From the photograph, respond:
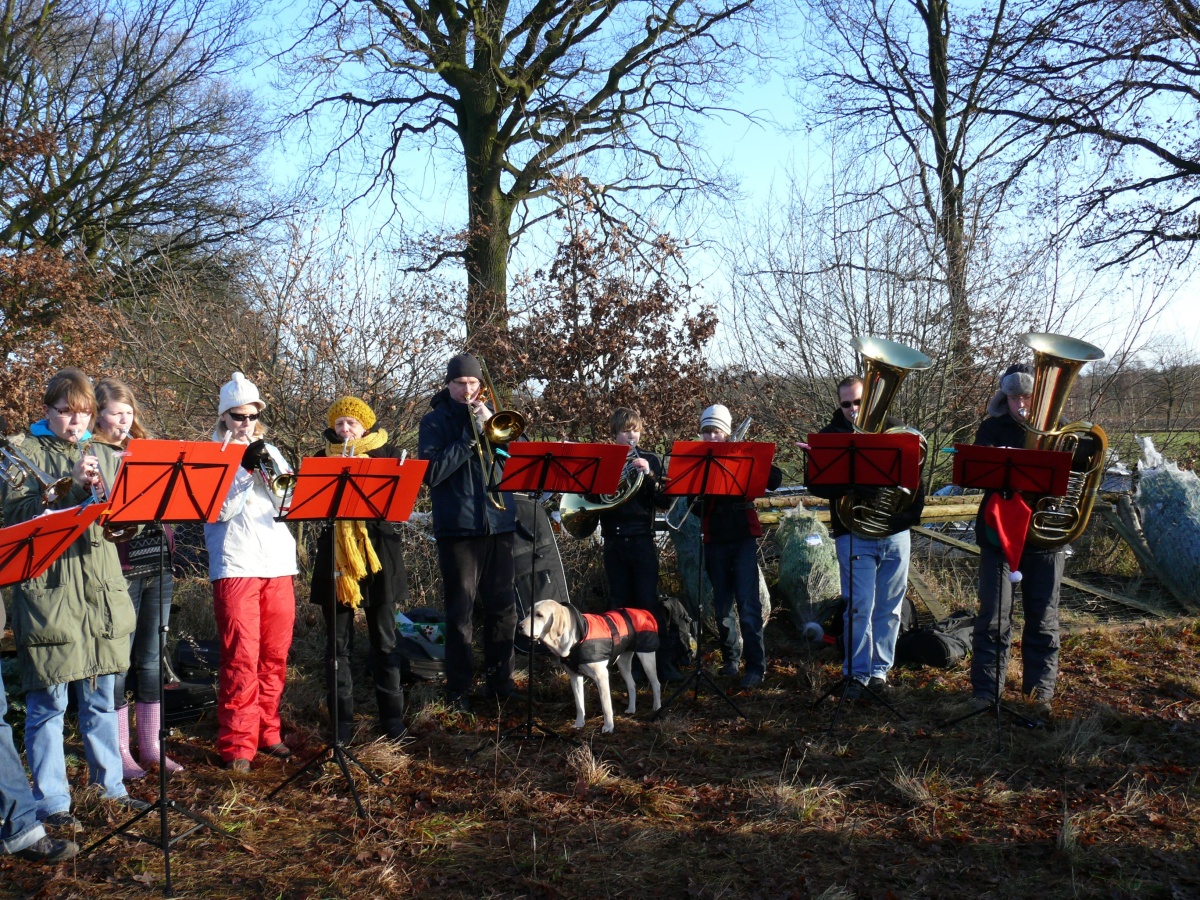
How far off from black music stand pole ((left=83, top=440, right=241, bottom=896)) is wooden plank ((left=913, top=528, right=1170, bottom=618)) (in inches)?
262

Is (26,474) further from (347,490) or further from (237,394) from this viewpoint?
(347,490)

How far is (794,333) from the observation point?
32.9ft

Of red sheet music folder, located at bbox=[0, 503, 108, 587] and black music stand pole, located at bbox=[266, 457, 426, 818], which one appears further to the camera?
black music stand pole, located at bbox=[266, 457, 426, 818]

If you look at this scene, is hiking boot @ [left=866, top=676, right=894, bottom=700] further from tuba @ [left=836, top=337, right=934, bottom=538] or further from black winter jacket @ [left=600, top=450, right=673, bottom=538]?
black winter jacket @ [left=600, top=450, right=673, bottom=538]

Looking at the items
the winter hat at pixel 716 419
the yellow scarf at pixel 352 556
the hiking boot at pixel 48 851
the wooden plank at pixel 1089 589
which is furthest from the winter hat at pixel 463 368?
the wooden plank at pixel 1089 589

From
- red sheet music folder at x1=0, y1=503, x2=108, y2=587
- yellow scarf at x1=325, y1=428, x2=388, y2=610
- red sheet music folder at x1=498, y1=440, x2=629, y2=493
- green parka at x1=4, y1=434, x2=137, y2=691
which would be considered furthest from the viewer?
yellow scarf at x1=325, y1=428, x2=388, y2=610

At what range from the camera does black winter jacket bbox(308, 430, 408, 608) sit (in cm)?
514

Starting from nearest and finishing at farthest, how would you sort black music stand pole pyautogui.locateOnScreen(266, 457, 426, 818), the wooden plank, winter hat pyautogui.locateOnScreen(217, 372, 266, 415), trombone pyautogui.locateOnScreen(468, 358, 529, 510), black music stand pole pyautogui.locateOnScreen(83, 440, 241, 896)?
black music stand pole pyautogui.locateOnScreen(83, 440, 241, 896)
black music stand pole pyautogui.locateOnScreen(266, 457, 426, 818)
winter hat pyautogui.locateOnScreen(217, 372, 266, 415)
trombone pyautogui.locateOnScreen(468, 358, 529, 510)
the wooden plank

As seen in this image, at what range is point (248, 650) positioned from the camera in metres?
4.95

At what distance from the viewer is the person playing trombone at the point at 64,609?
13.2 feet

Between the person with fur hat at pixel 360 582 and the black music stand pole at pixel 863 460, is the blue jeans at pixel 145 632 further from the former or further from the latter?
the black music stand pole at pixel 863 460

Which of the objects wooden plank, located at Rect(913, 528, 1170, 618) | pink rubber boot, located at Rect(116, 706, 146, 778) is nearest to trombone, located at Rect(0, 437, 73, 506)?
pink rubber boot, located at Rect(116, 706, 146, 778)

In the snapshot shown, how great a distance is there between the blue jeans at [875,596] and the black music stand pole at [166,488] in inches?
152

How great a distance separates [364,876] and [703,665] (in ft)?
11.4
